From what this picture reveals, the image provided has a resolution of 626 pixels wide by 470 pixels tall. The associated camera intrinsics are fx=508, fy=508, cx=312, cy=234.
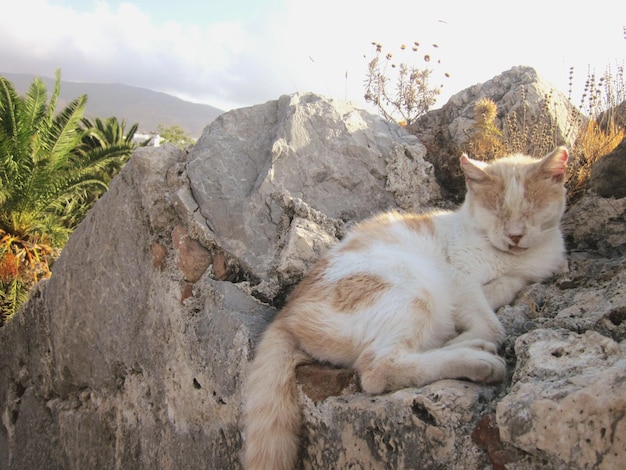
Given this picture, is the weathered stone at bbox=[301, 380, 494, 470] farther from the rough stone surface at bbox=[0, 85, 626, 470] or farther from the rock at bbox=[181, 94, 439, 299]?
the rock at bbox=[181, 94, 439, 299]

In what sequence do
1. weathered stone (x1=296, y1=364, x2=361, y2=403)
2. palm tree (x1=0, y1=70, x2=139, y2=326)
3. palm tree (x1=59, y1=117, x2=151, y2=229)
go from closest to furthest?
weathered stone (x1=296, y1=364, x2=361, y2=403) → palm tree (x1=0, y1=70, x2=139, y2=326) → palm tree (x1=59, y1=117, x2=151, y2=229)

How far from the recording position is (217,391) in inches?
108

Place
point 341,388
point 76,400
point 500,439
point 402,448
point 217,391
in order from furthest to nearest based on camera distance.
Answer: point 76,400, point 217,391, point 341,388, point 402,448, point 500,439

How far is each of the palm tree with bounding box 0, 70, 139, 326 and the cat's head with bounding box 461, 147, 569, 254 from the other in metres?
8.66

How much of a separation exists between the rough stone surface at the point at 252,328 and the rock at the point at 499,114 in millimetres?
262

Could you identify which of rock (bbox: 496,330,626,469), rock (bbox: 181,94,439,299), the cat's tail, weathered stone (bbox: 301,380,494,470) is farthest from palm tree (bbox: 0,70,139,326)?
rock (bbox: 496,330,626,469)

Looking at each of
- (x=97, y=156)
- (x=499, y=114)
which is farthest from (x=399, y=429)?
(x=97, y=156)

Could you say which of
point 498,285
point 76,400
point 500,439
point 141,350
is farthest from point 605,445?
point 76,400

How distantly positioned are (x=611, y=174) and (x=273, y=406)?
7.59 ft

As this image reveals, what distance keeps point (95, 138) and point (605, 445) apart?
1612cm

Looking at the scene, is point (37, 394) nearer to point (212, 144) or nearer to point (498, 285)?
point (212, 144)

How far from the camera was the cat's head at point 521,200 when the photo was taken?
2.70 metres

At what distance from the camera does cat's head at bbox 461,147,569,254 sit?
8.85 ft

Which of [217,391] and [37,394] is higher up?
[217,391]
